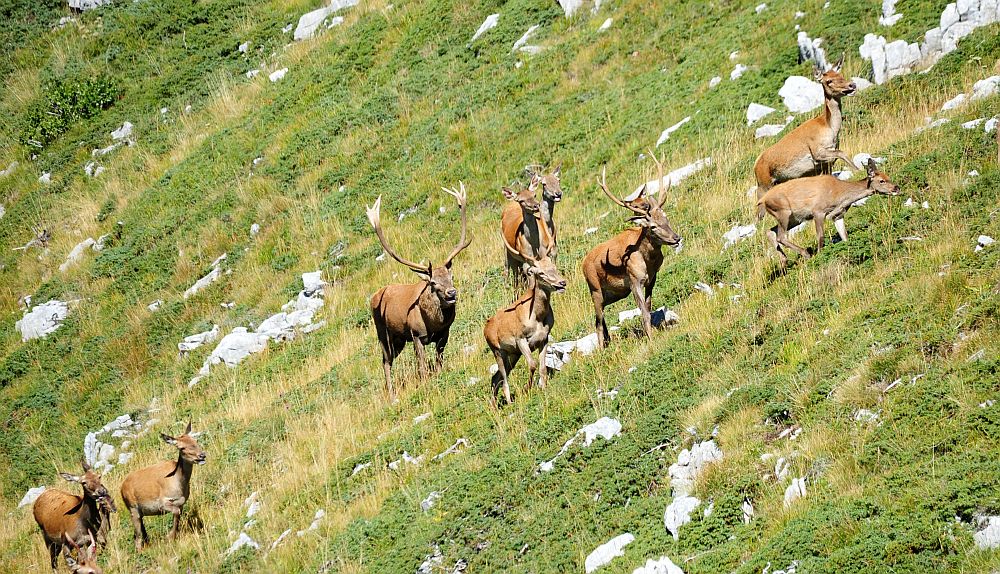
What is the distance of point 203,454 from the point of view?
1270 centimetres

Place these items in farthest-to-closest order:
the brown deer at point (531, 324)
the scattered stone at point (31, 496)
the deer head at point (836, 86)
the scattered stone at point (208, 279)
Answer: the scattered stone at point (208, 279)
the scattered stone at point (31, 496)
the deer head at point (836, 86)
the brown deer at point (531, 324)

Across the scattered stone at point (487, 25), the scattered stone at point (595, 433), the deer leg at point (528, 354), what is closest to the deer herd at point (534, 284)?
the deer leg at point (528, 354)

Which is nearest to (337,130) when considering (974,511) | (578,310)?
(578,310)

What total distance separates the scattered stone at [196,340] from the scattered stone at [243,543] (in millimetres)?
7578

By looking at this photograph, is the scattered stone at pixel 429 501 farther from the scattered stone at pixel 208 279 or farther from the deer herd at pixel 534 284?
the scattered stone at pixel 208 279

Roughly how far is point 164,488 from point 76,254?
12.3 metres

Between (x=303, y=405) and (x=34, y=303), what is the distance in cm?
1114

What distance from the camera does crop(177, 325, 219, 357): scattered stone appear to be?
18.4m

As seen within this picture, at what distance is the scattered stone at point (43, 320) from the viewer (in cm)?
2144

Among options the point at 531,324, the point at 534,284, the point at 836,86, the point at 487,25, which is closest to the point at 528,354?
the point at 531,324

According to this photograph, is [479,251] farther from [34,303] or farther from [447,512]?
[34,303]

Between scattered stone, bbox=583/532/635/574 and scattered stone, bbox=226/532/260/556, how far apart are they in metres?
4.59

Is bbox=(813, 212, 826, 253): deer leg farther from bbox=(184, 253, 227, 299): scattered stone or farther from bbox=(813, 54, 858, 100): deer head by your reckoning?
bbox=(184, 253, 227, 299): scattered stone

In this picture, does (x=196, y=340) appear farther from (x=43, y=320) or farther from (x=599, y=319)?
(x=599, y=319)
